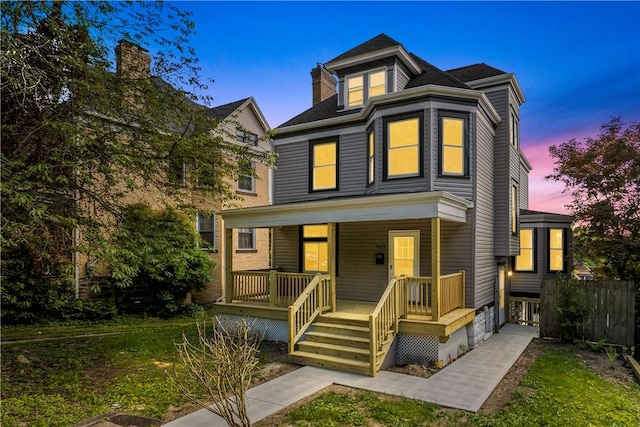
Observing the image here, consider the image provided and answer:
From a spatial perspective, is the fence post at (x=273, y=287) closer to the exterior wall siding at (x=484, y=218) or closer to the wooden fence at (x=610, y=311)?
the exterior wall siding at (x=484, y=218)

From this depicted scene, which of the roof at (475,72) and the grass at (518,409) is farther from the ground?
the roof at (475,72)

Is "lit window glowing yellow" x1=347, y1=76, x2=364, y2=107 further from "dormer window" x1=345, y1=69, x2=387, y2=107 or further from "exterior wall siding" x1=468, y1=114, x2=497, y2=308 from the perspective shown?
"exterior wall siding" x1=468, y1=114, x2=497, y2=308

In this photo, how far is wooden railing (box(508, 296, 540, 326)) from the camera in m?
13.2

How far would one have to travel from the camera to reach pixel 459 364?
841 centimetres

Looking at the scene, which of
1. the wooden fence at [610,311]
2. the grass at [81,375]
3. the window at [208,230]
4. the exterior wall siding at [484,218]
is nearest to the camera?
the grass at [81,375]

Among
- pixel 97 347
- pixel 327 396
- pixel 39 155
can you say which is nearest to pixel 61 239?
pixel 39 155

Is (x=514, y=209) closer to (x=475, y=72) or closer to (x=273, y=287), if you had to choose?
(x=475, y=72)

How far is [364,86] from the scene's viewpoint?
12.3 meters

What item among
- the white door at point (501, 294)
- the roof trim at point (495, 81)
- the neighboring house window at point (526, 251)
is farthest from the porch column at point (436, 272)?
the neighboring house window at point (526, 251)

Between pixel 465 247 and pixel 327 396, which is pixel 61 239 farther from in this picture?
pixel 465 247

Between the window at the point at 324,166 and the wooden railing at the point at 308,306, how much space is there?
399 cm

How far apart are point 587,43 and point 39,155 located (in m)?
14.2

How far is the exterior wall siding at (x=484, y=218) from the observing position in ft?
34.2

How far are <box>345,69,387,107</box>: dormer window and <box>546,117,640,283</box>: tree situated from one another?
7.48 meters
